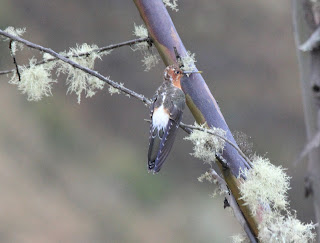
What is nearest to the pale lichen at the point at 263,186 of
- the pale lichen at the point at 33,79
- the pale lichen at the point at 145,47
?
the pale lichen at the point at 145,47

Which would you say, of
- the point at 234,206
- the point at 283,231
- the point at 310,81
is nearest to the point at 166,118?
the point at 234,206

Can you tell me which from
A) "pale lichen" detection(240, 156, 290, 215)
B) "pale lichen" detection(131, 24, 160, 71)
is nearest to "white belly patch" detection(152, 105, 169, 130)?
"pale lichen" detection(131, 24, 160, 71)

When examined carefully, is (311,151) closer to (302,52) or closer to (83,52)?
(302,52)

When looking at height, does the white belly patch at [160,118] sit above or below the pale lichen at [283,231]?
above

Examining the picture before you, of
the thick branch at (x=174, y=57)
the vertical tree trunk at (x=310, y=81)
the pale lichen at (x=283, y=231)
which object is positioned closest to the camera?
the vertical tree trunk at (x=310, y=81)

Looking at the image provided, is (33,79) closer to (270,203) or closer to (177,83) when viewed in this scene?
(177,83)

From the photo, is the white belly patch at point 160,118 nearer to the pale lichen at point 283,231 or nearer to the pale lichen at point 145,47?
the pale lichen at point 145,47

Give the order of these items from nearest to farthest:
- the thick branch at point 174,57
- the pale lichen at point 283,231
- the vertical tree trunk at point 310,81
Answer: the vertical tree trunk at point 310,81 → the pale lichen at point 283,231 → the thick branch at point 174,57

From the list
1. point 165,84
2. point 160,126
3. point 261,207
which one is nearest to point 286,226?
point 261,207
